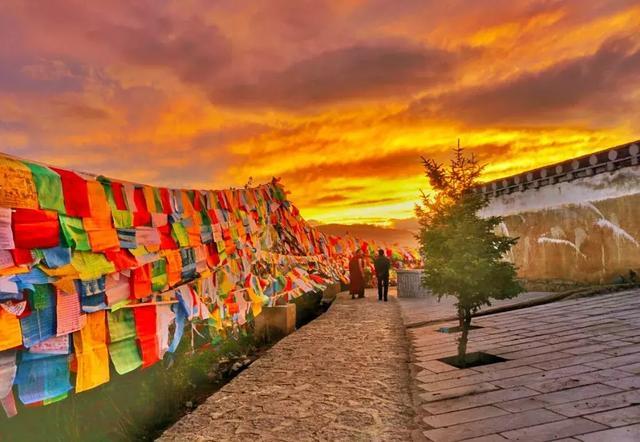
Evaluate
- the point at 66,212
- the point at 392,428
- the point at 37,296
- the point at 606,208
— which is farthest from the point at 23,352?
the point at 606,208

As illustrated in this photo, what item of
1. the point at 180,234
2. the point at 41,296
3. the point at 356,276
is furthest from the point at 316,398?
the point at 356,276

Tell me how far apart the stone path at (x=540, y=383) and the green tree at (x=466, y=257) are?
89 centimetres

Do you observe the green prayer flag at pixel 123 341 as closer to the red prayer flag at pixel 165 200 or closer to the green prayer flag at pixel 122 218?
the green prayer flag at pixel 122 218

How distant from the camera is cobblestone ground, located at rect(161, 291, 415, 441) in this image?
494cm

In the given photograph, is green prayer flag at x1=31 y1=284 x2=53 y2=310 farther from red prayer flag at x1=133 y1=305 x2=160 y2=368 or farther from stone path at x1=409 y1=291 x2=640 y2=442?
stone path at x1=409 y1=291 x2=640 y2=442

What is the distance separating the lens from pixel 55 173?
5.19 m

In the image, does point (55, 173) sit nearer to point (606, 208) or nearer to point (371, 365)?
point (371, 365)

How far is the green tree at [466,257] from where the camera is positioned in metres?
7.43

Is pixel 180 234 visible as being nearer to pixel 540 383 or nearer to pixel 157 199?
pixel 157 199

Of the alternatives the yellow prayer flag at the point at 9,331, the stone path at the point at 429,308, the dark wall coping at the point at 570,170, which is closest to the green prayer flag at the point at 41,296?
Result: the yellow prayer flag at the point at 9,331

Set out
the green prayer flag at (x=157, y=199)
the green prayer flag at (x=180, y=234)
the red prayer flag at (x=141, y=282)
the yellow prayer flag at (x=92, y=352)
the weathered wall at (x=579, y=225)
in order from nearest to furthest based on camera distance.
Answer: the yellow prayer flag at (x=92, y=352)
the red prayer flag at (x=141, y=282)
the green prayer flag at (x=157, y=199)
the green prayer flag at (x=180, y=234)
the weathered wall at (x=579, y=225)

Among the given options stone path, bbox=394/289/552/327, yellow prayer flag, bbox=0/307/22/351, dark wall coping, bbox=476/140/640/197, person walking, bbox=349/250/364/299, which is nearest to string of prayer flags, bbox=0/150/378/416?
yellow prayer flag, bbox=0/307/22/351

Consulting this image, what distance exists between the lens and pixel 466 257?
7.44 metres

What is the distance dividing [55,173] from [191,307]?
9.80 ft
